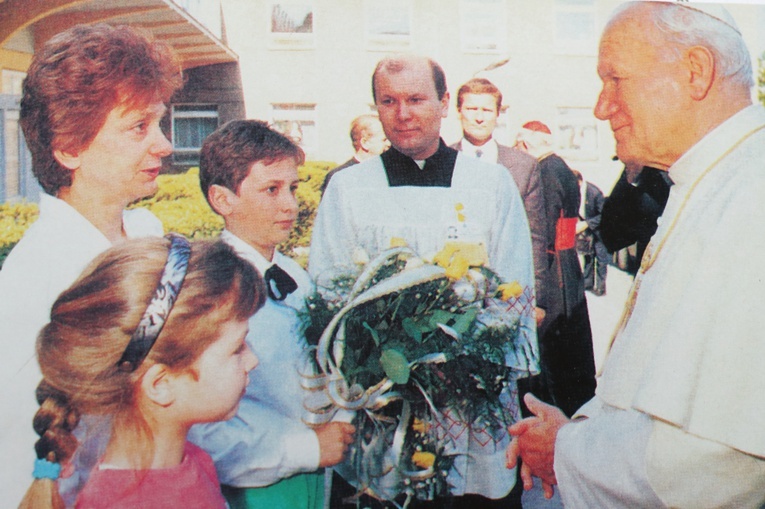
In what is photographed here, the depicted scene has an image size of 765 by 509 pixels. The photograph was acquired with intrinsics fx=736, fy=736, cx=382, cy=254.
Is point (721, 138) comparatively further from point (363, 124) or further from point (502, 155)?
point (363, 124)

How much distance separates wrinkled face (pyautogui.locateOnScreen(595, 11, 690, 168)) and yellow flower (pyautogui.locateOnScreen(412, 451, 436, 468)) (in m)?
0.87

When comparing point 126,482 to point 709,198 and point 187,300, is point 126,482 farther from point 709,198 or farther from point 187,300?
point 709,198

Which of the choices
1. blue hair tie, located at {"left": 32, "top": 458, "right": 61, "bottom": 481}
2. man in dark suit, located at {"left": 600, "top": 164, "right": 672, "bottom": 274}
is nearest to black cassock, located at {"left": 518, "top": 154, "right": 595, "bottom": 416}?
man in dark suit, located at {"left": 600, "top": 164, "right": 672, "bottom": 274}

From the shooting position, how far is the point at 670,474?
1452mm

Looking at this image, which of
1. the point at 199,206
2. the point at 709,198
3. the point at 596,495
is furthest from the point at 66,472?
the point at 709,198

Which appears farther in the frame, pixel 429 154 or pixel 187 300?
pixel 429 154

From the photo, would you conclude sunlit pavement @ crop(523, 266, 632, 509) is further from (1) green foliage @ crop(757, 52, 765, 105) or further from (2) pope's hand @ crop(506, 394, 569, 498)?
(1) green foliage @ crop(757, 52, 765, 105)

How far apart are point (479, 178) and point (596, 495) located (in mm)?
906

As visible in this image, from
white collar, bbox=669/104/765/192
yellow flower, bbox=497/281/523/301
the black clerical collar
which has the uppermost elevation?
white collar, bbox=669/104/765/192

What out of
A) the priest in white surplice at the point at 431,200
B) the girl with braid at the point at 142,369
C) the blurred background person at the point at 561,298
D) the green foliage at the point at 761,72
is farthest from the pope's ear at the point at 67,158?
the green foliage at the point at 761,72

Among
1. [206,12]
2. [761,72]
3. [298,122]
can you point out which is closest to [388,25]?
[298,122]

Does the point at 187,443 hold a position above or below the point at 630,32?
below

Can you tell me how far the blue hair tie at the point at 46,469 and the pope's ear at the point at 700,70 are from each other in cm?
166

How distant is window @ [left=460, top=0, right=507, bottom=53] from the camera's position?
2164 millimetres
